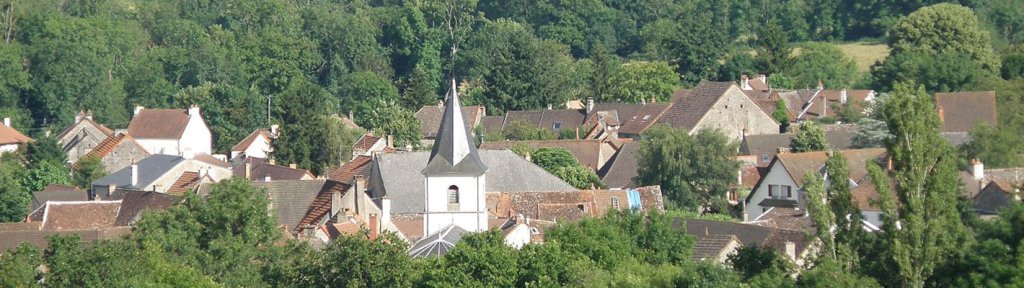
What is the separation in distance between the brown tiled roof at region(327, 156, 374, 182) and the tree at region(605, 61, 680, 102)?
83.9 ft

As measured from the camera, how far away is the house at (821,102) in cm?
8069

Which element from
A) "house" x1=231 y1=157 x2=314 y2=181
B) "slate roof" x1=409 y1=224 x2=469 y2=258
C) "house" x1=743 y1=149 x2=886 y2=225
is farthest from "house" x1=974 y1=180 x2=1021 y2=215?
"house" x1=231 y1=157 x2=314 y2=181

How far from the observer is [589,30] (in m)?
111

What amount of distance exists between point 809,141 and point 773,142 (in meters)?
3.45

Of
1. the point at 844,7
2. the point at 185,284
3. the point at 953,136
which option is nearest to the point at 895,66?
the point at 953,136

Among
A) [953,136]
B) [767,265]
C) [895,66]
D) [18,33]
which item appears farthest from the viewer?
[18,33]

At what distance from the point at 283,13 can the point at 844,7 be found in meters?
28.4

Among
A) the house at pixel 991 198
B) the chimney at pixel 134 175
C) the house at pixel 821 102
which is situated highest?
the house at pixel 821 102

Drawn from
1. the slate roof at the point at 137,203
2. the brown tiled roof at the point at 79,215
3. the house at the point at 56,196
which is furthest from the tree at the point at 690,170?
→ the house at the point at 56,196

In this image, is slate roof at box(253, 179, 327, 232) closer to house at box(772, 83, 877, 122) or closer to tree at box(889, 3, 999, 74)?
house at box(772, 83, 877, 122)

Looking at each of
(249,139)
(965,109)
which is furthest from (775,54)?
(249,139)

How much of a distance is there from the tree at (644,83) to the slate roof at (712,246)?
4214 centimetres

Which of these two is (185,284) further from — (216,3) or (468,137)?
(216,3)

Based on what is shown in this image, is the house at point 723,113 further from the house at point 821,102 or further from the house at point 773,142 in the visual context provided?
the house at point 821,102
